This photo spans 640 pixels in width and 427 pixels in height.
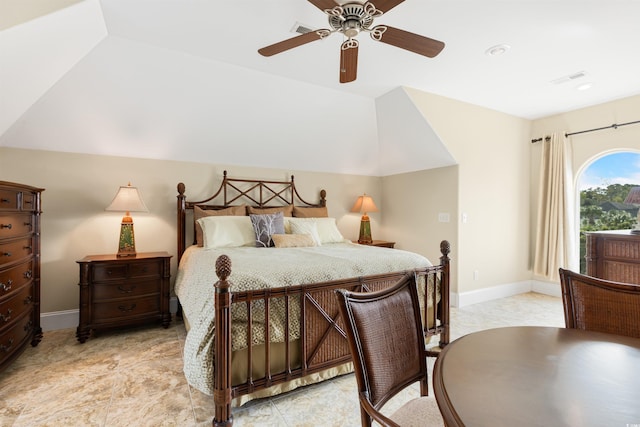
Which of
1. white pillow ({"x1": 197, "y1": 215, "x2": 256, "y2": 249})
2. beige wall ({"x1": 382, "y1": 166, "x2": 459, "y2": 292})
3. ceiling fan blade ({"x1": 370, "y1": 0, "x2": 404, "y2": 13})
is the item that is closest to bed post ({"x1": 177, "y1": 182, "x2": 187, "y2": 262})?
white pillow ({"x1": 197, "y1": 215, "x2": 256, "y2": 249})

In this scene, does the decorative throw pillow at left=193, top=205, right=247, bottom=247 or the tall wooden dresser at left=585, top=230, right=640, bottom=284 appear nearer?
the tall wooden dresser at left=585, top=230, right=640, bottom=284

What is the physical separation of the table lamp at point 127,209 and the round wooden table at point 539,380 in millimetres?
3099

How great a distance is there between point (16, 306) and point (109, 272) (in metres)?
0.67

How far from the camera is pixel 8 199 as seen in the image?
2.13 meters

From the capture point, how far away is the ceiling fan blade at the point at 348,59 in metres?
2.02

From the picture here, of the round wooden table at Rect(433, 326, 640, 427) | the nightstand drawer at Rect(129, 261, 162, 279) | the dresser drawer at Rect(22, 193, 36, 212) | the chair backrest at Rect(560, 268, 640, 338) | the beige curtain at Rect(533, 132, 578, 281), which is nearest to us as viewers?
A: the round wooden table at Rect(433, 326, 640, 427)

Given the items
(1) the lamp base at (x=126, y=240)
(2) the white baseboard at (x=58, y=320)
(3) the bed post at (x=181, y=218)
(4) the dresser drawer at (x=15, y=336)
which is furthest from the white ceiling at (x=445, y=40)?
(2) the white baseboard at (x=58, y=320)

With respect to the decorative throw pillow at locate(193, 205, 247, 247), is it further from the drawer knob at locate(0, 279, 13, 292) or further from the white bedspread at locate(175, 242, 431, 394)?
the drawer knob at locate(0, 279, 13, 292)

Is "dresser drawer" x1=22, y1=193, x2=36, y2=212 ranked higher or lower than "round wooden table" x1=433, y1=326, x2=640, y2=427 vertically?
higher

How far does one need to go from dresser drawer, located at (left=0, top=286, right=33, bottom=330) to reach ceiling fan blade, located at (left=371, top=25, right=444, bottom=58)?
9.93ft

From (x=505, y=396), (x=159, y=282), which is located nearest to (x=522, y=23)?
(x=505, y=396)

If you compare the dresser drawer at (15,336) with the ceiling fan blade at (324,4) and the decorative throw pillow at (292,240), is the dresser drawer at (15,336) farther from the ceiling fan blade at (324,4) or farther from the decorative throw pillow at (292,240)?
the ceiling fan blade at (324,4)

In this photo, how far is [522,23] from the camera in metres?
2.23

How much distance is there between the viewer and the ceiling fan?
5.53 feet
